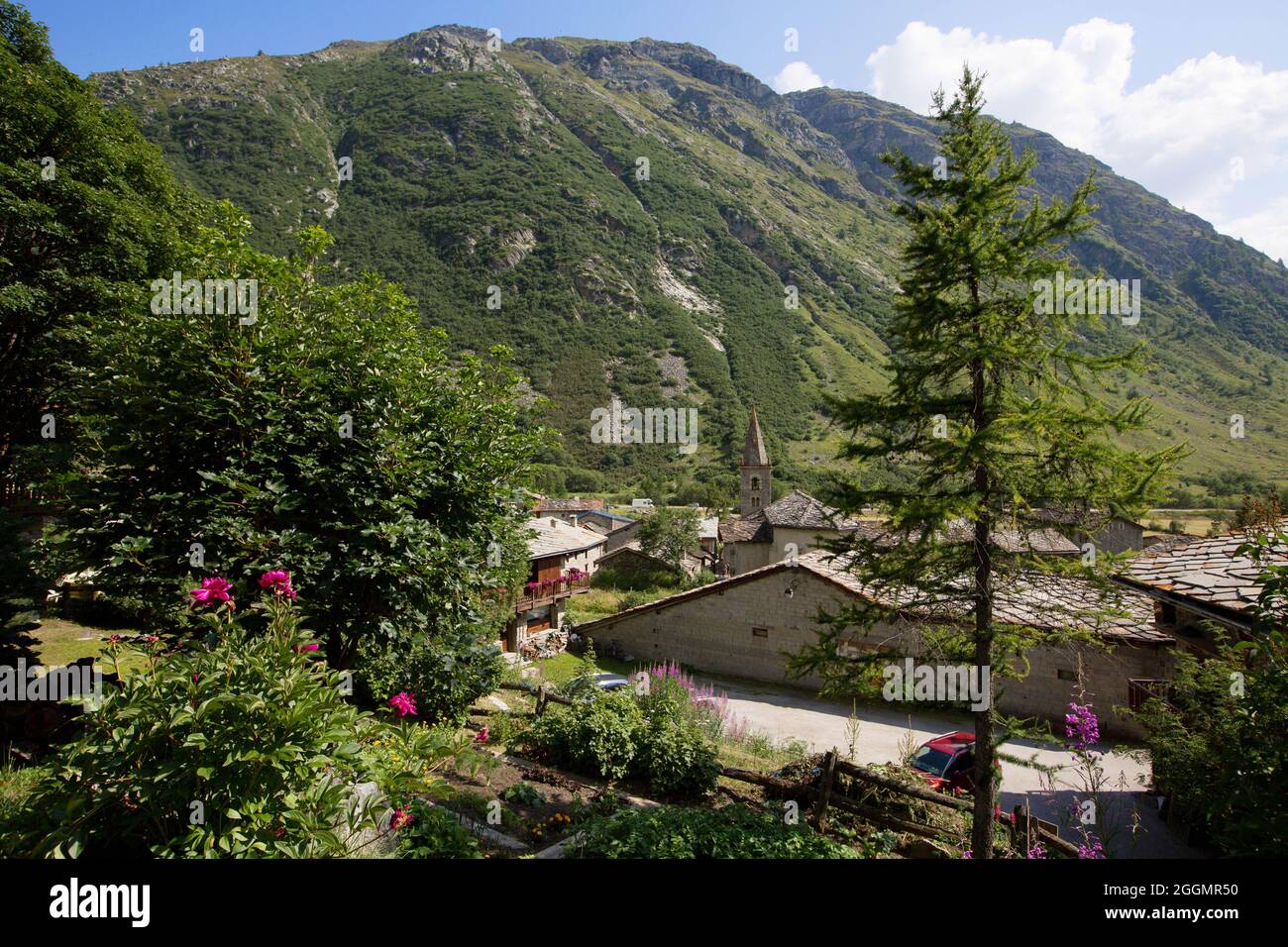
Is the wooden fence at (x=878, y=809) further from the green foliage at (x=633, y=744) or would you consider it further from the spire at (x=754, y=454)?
the spire at (x=754, y=454)

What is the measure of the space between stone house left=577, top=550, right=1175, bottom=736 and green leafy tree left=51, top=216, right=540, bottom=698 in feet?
36.5

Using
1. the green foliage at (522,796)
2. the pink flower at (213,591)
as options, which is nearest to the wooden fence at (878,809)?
the green foliage at (522,796)

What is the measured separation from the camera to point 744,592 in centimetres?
2244

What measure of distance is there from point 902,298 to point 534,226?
448 feet

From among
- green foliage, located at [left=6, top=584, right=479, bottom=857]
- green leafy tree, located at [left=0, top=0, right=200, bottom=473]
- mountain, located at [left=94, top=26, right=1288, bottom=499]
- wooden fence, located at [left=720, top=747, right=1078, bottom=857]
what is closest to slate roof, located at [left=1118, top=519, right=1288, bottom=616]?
wooden fence, located at [left=720, top=747, right=1078, bottom=857]

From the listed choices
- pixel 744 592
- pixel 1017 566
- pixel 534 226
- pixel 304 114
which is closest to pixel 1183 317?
pixel 534 226

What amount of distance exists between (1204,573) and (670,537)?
1635 inches

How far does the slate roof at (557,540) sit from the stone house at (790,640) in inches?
306

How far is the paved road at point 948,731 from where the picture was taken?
9.89m

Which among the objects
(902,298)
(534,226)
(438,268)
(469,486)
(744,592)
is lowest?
(744,592)
